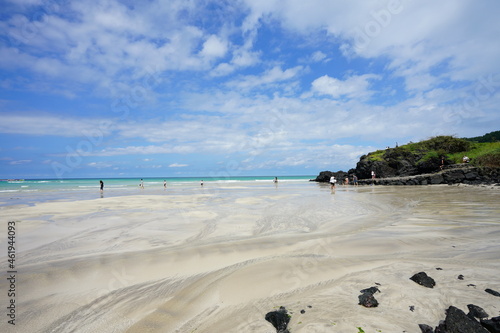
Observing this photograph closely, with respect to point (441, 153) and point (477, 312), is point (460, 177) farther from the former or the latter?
point (477, 312)

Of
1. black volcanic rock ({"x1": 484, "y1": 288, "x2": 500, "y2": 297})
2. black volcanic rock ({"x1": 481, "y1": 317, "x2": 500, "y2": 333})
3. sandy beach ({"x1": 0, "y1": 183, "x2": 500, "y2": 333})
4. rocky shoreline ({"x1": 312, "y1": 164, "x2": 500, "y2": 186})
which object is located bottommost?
sandy beach ({"x1": 0, "y1": 183, "x2": 500, "y2": 333})

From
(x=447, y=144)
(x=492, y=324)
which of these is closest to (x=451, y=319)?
(x=492, y=324)

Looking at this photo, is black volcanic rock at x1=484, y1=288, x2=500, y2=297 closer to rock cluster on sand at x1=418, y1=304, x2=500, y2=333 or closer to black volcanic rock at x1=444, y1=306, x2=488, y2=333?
rock cluster on sand at x1=418, y1=304, x2=500, y2=333

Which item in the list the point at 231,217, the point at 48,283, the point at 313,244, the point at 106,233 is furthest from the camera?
the point at 231,217

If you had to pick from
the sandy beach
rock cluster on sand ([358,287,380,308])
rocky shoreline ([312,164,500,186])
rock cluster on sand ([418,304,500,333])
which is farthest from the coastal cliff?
rock cluster on sand ([418,304,500,333])

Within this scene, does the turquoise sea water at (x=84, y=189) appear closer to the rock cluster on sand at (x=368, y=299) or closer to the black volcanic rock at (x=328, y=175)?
the black volcanic rock at (x=328, y=175)

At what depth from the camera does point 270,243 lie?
24.6ft

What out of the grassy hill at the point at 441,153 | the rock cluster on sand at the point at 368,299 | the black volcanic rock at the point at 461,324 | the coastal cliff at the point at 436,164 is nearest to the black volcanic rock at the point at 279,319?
the rock cluster on sand at the point at 368,299

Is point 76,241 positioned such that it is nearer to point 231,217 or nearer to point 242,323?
point 231,217

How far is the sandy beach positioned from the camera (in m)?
3.52

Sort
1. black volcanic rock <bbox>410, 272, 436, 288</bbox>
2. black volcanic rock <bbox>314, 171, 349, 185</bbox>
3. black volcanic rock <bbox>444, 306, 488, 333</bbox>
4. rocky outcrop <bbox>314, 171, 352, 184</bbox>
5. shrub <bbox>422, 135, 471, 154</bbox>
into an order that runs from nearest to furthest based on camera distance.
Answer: black volcanic rock <bbox>444, 306, 488, 333</bbox> → black volcanic rock <bbox>410, 272, 436, 288</bbox> → shrub <bbox>422, 135, 471, 154</bbox> → black volcanic rock <bbox>314, 171, 349, 185</bbox> → rocky outcrop <bbox>314, 171, 352, 184</bbox>

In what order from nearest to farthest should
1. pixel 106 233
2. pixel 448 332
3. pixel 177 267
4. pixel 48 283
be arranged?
pixel 448 332
pixel 48 283
pixel 177 267
pixel 106 233

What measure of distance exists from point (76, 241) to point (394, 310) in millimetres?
9654

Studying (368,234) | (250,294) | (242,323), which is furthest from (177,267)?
(368,234)
